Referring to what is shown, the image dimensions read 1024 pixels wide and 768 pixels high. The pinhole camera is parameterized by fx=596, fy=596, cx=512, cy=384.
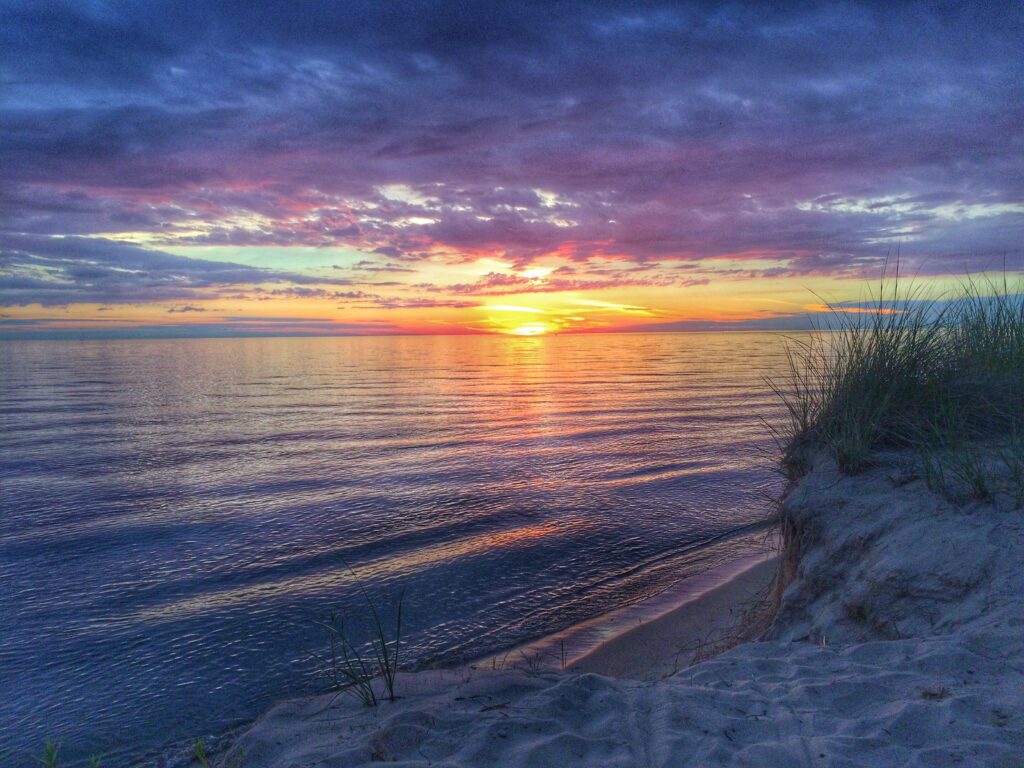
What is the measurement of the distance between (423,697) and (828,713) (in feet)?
7.30

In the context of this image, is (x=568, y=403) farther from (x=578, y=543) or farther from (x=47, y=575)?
(x=47, y=575)

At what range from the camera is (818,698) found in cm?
310

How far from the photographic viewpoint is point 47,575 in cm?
693

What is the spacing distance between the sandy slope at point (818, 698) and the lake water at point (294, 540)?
168 centimetres

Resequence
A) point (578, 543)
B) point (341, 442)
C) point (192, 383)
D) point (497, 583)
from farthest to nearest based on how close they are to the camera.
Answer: point (192, 383), point (341, 442), point (578, 543), point (497, 583)

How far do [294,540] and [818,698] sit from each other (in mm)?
6675

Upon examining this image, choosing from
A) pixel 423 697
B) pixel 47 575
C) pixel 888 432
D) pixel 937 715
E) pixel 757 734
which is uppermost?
pixel 888 432

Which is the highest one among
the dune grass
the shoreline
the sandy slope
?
the dune grass

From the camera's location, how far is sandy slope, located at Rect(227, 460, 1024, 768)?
2688mm

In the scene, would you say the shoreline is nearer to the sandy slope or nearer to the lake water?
the lake water

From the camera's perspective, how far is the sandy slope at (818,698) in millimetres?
2688

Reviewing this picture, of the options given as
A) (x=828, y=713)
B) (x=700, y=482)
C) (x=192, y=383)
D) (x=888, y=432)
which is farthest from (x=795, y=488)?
(x=192, y=383)

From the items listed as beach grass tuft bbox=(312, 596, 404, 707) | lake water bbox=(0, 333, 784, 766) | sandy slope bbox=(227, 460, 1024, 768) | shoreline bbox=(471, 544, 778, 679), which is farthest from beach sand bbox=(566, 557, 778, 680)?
beach grass tuft bbox=(312, 596, 404, 707)

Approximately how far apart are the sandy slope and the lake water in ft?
5.51
